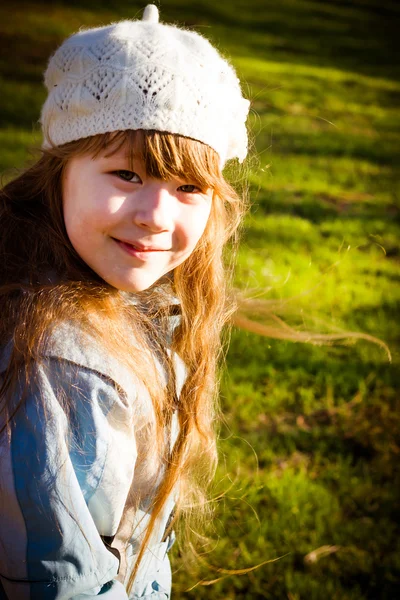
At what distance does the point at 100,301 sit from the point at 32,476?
0.47 meters

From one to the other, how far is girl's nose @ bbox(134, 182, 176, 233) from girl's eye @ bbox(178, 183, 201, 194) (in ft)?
0.20

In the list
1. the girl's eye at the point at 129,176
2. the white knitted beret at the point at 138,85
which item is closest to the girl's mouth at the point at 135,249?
Result: the girl's eye at the point at 129,176

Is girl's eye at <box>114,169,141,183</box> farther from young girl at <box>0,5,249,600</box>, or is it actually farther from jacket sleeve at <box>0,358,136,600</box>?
jacket sleeve at <box>0,358,136,600</box>

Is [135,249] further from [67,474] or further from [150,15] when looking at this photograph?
[150,15]

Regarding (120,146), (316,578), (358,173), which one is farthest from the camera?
(358,173)

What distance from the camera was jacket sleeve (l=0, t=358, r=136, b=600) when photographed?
1578 mm

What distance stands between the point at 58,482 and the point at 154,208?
662 millimetres

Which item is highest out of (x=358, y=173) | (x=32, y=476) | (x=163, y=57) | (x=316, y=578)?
(x=163, y=57)

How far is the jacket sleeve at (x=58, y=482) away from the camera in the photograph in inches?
62.1

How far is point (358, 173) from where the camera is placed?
6.47 m

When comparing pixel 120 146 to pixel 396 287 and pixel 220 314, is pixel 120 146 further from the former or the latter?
pixel 396 287

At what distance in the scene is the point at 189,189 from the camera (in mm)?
1820

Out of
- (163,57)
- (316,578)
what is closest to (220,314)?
(163,57)

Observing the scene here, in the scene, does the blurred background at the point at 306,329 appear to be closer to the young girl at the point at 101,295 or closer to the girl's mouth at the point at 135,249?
the young girl at the point at 101,295
